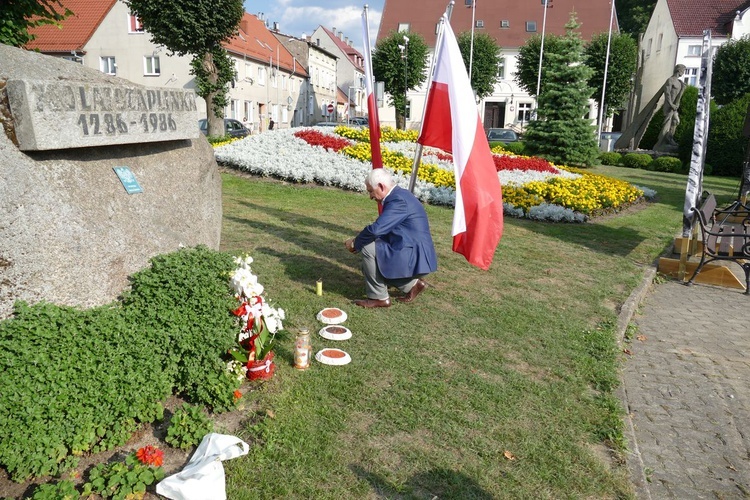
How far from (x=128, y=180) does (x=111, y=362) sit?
4.23ft

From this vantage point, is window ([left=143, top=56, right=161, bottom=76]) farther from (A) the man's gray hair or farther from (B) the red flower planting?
(A) the man's gray hair

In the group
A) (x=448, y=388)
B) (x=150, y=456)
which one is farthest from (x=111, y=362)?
(x=448, y=388)

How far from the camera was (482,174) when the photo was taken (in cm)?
540

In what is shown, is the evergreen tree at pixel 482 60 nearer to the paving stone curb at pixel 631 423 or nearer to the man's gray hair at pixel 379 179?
the paving stone curb at pixel 631 423

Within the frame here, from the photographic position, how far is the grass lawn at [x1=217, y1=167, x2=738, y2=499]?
3.21m

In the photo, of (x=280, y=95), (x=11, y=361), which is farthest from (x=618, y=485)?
(x=280, y=95)

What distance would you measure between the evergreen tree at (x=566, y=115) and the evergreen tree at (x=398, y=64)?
81.7 feet

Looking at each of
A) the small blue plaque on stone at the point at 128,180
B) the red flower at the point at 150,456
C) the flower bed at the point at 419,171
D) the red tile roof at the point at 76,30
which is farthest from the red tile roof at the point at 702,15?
the red flower at the point at 150,456

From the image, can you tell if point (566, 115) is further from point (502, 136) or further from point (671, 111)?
point (502, 136)

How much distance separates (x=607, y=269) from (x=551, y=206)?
12.1ft

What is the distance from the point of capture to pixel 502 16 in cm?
5538

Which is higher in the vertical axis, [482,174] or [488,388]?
[482,174]

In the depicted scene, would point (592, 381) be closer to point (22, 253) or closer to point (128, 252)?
point (128, 252)

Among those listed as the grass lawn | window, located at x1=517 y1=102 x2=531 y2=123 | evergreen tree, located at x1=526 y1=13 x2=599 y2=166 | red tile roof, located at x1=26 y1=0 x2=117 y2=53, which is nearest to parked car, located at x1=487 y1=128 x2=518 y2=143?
evergreen tree, located at x1=526 y1=13 x2=599 y2=166
